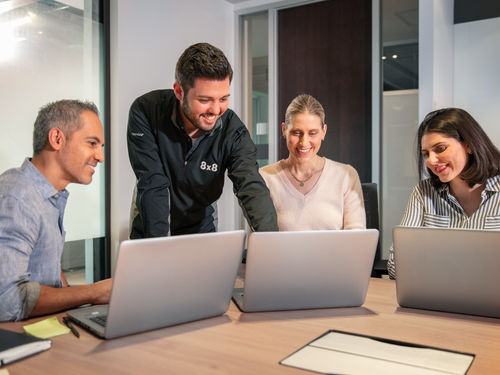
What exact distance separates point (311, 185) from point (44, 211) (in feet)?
4.38

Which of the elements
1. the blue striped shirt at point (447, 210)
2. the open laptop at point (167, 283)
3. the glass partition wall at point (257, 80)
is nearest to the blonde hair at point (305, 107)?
the blue striped shirt at point (447, 210)

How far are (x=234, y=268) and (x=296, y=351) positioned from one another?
314mm

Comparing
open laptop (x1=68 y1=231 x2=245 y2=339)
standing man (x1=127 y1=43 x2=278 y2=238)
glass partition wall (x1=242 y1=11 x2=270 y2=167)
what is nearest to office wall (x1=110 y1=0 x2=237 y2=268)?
glass partition wall (x1=242 y1=11 x2=270 y2=167)

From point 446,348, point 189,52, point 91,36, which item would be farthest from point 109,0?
point 446,348

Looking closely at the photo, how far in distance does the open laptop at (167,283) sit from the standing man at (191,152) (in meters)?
0.51

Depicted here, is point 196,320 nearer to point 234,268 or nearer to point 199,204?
point 234,268

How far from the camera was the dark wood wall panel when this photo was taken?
369cm

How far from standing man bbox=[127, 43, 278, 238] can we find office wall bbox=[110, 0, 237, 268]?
111 centimetres

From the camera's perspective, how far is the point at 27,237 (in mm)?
1358

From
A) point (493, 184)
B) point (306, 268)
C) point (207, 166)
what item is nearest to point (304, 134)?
point (207, 166)

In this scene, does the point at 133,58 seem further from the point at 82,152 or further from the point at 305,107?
the point at 82,152

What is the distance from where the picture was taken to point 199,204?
2.21 m

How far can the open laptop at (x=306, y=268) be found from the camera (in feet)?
4.33

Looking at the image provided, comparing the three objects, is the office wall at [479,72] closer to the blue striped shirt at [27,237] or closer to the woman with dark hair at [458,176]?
the woman with dark hair at [458,176]
